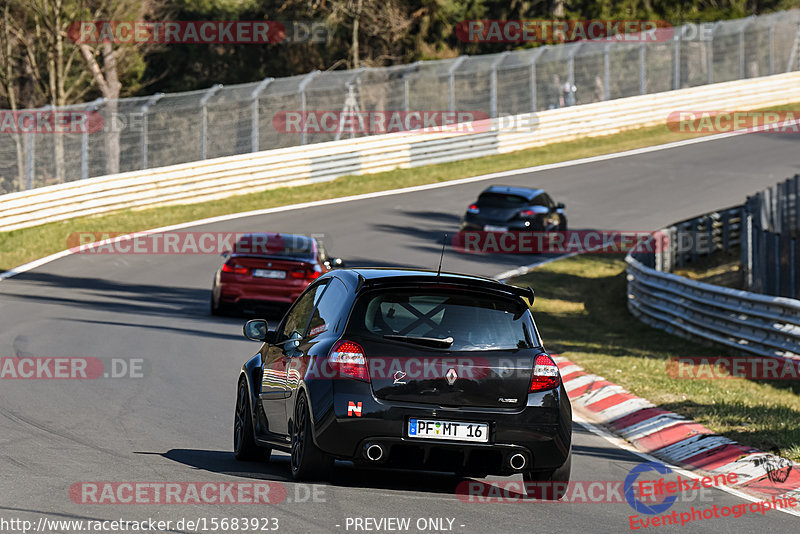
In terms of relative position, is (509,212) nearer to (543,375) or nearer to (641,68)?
(641,68)

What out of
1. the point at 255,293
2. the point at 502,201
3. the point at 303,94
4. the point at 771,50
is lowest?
the point at 502,201

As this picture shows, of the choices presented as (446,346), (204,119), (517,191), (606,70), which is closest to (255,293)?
(517,191)

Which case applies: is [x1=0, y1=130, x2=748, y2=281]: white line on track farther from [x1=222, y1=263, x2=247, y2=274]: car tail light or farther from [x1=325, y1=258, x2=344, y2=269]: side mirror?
[x1=222, y1=263, x2=247, y2=274]: car tail light

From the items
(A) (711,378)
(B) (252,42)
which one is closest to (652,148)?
(B) (252,42)

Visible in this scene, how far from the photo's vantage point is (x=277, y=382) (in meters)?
8.99

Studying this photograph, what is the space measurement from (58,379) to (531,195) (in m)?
17.1

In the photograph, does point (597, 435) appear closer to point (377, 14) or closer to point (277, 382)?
point (277, 382)

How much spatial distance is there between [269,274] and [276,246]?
723mm

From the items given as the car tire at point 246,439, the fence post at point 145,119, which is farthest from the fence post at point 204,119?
the car tire at point 246,439

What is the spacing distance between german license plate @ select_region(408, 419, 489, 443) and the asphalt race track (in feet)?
1.37

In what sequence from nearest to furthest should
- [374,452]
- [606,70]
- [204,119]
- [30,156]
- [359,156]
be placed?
[374,452] < [30,156] < [204,119] < [359,156] < [606,70]

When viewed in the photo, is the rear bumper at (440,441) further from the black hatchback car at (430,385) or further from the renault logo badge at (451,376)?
the renault logo badge at (451,376)

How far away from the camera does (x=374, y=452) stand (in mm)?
7914

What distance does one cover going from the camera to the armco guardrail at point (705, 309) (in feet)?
53.0
